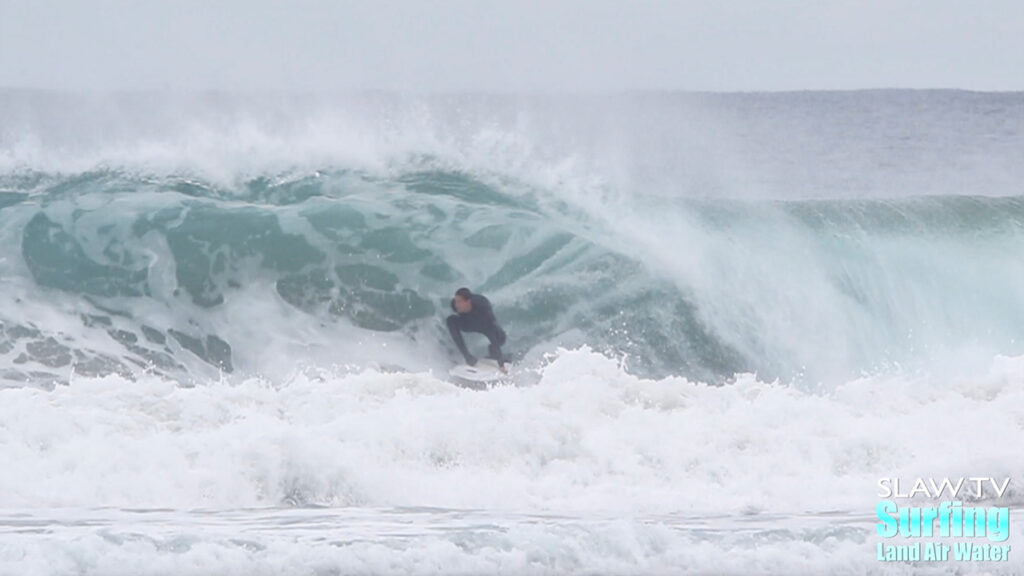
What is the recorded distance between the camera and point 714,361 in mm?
11391

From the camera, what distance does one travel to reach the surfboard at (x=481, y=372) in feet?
33.3

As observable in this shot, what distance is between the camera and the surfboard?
1016 centimetres

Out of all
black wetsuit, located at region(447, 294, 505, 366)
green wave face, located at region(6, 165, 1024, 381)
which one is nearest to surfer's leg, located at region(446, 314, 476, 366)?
black wetsuit, located at region(447, 294, 505, 366)

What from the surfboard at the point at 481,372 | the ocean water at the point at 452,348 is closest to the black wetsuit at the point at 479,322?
the surfboard at the point at 481,372

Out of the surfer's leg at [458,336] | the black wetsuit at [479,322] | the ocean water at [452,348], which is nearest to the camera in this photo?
the ocean water at [452,348]

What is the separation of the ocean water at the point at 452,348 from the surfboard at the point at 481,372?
22 cm

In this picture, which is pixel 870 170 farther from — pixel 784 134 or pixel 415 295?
pixel 415 295

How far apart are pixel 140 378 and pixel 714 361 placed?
4568mm

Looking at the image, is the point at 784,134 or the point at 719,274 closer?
the point at 719,274

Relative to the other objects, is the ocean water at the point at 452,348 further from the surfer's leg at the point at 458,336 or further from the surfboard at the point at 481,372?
the surfer's leg at the point at 458,336

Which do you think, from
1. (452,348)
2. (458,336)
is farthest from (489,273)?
(458,336)

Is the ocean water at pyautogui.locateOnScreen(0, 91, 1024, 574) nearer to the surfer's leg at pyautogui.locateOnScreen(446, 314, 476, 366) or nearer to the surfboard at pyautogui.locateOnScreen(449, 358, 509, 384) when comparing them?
the surfboard at pyautogui.locateOnScreen(449, 358, 509, 384)

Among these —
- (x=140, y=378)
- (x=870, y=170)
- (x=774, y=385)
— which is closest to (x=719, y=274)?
(x=774, y=385)

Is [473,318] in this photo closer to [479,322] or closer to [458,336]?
[479,322]
